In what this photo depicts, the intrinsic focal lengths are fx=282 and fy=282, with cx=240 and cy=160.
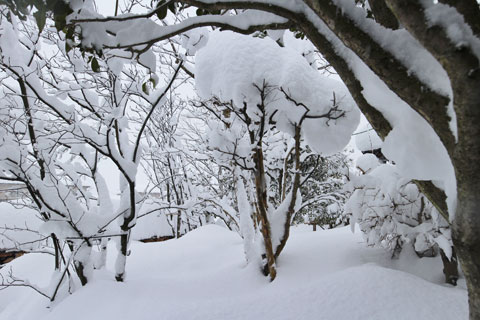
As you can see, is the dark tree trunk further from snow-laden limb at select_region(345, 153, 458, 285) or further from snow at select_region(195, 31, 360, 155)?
snow at select_region(195, 31, 360, 155)

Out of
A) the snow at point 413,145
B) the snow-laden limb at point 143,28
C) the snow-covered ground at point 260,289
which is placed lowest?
the snow-covered ground at point 260,289

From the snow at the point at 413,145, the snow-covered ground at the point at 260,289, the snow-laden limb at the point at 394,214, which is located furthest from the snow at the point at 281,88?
the snow at the point at 413,145

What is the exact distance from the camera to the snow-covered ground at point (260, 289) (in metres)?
2.27

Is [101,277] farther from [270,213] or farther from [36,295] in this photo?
[270,213]

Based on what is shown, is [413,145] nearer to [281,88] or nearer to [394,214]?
[281,88]

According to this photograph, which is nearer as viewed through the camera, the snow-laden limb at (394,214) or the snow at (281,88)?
the snow-laden limb at (394,214)

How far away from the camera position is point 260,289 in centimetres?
314

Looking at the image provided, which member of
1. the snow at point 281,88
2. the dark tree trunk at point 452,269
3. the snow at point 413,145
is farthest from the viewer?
the snow at point 281,88

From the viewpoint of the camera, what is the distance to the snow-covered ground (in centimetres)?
227

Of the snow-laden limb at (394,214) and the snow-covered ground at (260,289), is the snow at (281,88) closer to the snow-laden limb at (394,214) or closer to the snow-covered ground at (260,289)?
the snow-laden limb at (394,214)

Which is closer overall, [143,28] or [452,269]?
[143,28]

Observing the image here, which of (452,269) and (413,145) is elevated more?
(413,145)

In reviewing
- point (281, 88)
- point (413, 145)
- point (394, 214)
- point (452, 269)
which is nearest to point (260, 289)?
point (394, 214)

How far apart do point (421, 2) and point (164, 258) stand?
479cm
